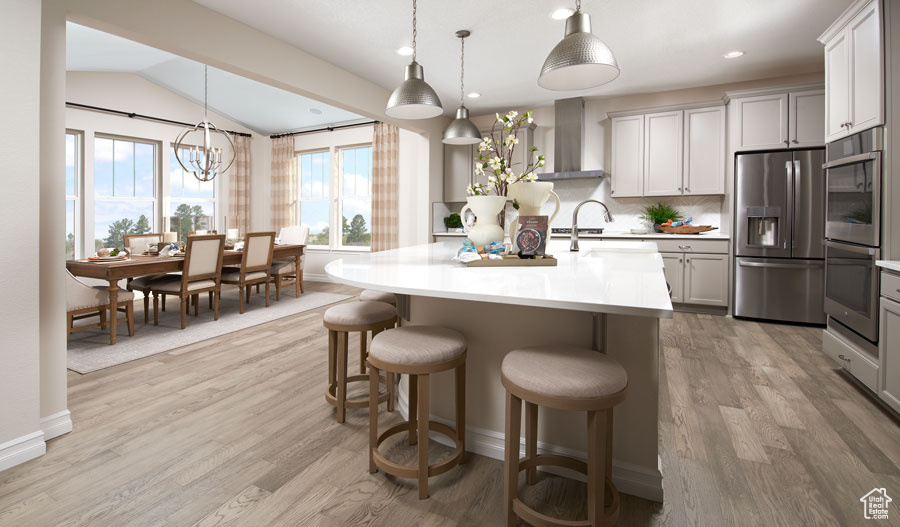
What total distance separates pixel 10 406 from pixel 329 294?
13.8 ft

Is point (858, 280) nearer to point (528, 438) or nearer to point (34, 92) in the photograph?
point (528, 438)

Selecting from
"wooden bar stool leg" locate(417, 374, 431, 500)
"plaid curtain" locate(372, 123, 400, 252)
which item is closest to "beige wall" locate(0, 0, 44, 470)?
"wooden bar stool leg" locate(417, 374, 431, 500)

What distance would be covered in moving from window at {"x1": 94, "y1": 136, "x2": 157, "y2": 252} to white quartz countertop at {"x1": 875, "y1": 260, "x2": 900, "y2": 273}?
772cm

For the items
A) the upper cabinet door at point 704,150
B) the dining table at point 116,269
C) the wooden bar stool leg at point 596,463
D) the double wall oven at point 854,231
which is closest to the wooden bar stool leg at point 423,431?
the wooden bar stool leg at point 596,463

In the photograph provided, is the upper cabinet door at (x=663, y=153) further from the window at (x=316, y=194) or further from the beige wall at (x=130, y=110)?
the beige wall at (x=130, y=110)

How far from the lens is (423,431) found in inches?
62.3

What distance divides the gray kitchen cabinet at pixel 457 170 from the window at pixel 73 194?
4.67m

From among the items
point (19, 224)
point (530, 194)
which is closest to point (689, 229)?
point (530, 194)

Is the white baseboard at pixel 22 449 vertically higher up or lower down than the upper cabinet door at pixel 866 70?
lower down

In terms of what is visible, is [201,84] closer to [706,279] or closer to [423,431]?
[423,431]

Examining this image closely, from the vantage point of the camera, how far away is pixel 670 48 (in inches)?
154

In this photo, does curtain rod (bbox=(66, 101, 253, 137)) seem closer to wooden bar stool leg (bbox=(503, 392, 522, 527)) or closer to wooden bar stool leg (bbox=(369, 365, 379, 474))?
wooden bar stool leg (bbox=(369, 365, 379, 474))

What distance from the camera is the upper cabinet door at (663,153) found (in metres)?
4.91

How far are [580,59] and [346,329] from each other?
63.5 inches
